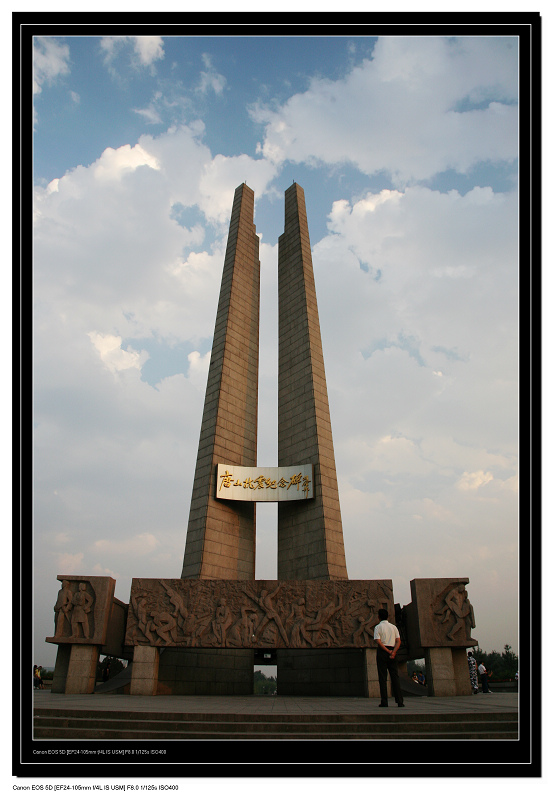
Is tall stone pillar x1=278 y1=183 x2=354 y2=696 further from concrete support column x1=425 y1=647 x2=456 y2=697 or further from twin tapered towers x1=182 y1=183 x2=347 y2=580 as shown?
concrete support column x1=425 y1=647 x2=456 y2=697

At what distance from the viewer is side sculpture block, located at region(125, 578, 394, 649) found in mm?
13609

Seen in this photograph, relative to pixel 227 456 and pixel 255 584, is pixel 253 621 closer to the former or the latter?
pixel 255 584

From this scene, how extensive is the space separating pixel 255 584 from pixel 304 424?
7.83 metres

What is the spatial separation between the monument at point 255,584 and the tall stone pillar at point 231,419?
2.5 inches

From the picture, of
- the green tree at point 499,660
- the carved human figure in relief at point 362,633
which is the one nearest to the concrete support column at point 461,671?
the carved human figure in relief at point 362,633

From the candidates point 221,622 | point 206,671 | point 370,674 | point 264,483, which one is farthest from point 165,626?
point 264,483

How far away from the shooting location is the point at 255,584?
14.0 metres

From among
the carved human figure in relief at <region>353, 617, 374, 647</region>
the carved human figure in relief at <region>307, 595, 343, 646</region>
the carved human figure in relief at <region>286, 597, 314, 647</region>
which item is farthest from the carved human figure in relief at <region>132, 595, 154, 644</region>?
the carved human figure in relief at <region>353, 617, 374, 647</region>

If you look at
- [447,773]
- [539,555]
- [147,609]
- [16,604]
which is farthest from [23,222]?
[147,609]

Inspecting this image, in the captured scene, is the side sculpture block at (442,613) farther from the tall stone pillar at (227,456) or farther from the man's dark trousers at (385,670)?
the tall stone pillar at (227,456)

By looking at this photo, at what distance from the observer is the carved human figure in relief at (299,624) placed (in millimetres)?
13648

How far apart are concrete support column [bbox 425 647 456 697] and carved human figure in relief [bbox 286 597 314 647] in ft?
10.1

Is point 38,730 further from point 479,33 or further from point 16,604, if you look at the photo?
point 479,33

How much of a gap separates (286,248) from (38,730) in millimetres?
22446
